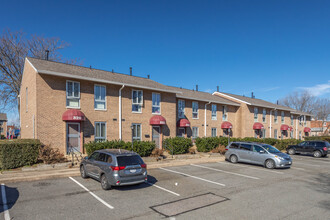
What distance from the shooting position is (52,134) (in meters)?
15.1

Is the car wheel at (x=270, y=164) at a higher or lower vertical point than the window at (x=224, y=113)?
lower

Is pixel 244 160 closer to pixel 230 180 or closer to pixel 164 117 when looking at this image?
pixel 230 180

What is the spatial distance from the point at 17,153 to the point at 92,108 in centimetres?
616

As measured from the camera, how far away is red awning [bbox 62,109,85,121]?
15.1 meters

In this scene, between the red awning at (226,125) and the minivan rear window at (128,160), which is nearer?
the minivan rear window at (128,160)

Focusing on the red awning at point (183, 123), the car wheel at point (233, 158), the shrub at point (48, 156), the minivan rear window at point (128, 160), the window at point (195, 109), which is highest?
the window at point (195, 109)

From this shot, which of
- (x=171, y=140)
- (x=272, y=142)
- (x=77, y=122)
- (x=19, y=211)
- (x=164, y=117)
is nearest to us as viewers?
(x=19, y=211)

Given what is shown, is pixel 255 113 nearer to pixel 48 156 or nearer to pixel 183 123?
pixel 183 123

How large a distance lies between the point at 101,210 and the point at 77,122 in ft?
34.7

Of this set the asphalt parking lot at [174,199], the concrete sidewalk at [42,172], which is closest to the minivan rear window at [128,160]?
the asphalt parking lot at [174,199]

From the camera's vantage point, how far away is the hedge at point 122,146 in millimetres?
14453

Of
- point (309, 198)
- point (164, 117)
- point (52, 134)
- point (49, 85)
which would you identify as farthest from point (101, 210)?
point (164, 117)

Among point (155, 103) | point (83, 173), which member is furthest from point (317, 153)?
point (83, 173)

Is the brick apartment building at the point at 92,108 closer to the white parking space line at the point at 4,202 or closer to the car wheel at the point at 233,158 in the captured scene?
the white parking space line at the point at 4,202
